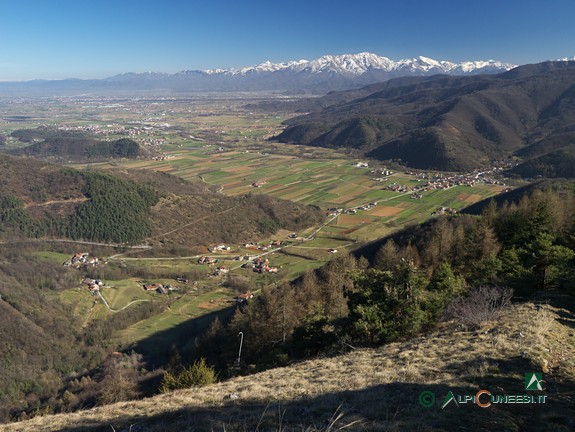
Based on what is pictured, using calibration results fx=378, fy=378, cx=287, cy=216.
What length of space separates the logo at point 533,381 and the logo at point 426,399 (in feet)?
8.89

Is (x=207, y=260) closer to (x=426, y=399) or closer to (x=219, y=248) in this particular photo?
(x=219, y=248)

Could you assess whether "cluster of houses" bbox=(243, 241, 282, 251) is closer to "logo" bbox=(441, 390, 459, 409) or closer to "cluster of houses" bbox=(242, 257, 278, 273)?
"cluster of houses" bbox=(242, 257, 278, 273)

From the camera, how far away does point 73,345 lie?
5222cm

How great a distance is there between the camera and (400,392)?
11539mm

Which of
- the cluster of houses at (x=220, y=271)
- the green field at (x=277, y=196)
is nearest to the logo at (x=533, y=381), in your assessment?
the green field at (x=277, y=196)

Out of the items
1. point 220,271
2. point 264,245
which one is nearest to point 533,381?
point 220,271

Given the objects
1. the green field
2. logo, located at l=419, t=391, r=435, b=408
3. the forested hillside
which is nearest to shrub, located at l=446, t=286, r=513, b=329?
logo, located at l=419, t=391, r=435, b=408

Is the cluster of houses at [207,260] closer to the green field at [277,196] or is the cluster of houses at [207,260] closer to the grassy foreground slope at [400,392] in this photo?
the green field at [277,196]

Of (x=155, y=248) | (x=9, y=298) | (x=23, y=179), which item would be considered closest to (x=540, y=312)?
(x=9, y=298)

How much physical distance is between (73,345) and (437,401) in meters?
55.2

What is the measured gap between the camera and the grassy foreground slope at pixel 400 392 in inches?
360

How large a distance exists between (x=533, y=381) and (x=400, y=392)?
379cm

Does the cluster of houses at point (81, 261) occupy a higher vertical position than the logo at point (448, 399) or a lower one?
lower

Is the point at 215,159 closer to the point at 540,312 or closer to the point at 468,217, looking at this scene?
the point at 468,217
